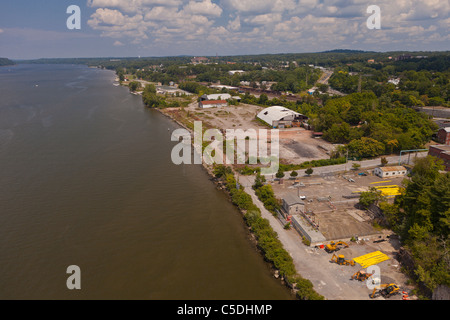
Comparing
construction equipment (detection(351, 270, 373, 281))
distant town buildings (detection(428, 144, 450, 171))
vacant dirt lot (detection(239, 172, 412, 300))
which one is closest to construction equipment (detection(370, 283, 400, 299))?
vacant dirt lot (detection(239, 172, 412, 300))

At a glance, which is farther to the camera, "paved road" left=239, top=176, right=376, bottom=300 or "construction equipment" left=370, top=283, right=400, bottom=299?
"paved road" left=239, top=176, right=376, bottom=300

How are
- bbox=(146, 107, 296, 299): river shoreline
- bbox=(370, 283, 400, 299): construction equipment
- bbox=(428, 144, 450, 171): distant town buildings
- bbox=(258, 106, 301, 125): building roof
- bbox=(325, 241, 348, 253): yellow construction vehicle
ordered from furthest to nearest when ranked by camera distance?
bbox=(258, 106, 301, 125): building roof → bbox=(428, 144, 450, 171): distant town buildings → bbox=(325, 241, 348, 253): yellow construction vehicle → bbox=(146, 107, 296, 299): river shoreline → bbox=(370, 283, 400, 299): construction equipment

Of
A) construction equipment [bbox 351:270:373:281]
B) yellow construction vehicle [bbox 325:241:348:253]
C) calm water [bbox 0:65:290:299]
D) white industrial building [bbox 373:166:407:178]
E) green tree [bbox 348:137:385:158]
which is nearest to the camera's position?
construction equipment [bbox 351:270:373:281]

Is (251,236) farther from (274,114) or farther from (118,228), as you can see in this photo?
(274,114)

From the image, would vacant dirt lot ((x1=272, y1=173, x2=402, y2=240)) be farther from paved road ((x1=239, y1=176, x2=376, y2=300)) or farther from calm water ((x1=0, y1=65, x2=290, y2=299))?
calm water ((x1=0, y1=65, x2=290, y2=299))

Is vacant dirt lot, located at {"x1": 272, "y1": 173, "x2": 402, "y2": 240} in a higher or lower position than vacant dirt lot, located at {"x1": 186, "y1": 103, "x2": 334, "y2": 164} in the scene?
lower

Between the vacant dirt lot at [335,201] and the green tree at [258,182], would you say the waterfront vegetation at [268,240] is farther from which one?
the vacant dirt lot at [335,201]
